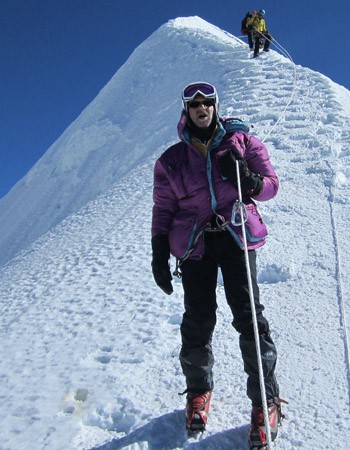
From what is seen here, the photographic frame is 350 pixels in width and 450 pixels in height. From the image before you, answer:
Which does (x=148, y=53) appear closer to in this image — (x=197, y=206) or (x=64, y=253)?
(x=64, y=253)

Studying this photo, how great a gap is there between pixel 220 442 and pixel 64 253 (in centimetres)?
420

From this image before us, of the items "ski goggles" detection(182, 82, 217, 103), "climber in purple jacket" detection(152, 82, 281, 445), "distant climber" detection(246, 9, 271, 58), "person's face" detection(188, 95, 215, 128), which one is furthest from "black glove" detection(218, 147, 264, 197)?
"distant climber" detection(246, 9, 271, 58)

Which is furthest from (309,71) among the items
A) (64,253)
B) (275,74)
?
(64,253)

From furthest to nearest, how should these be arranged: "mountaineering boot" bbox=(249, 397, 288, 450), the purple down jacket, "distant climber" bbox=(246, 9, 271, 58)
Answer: "distant climber" bbox=(246, 9, 271, 58)
the purple down jacket
"mountaineering boot" bbox=(249, 397, 288, 450)

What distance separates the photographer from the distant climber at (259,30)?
1592 centimetres

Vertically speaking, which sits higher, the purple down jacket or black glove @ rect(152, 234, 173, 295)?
the purple down jacket

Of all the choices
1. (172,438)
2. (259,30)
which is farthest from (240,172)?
(259,30)

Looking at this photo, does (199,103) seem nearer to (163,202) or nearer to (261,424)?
(163,202)

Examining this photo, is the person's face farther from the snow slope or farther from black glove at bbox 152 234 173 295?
the snow slope

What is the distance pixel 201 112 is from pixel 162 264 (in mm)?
935

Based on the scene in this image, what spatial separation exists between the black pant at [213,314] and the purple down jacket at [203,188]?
0.08m

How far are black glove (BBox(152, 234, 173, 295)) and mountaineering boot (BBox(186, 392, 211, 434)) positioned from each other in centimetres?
64

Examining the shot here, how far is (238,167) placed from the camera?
2.62 m

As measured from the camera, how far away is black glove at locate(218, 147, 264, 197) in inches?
104
